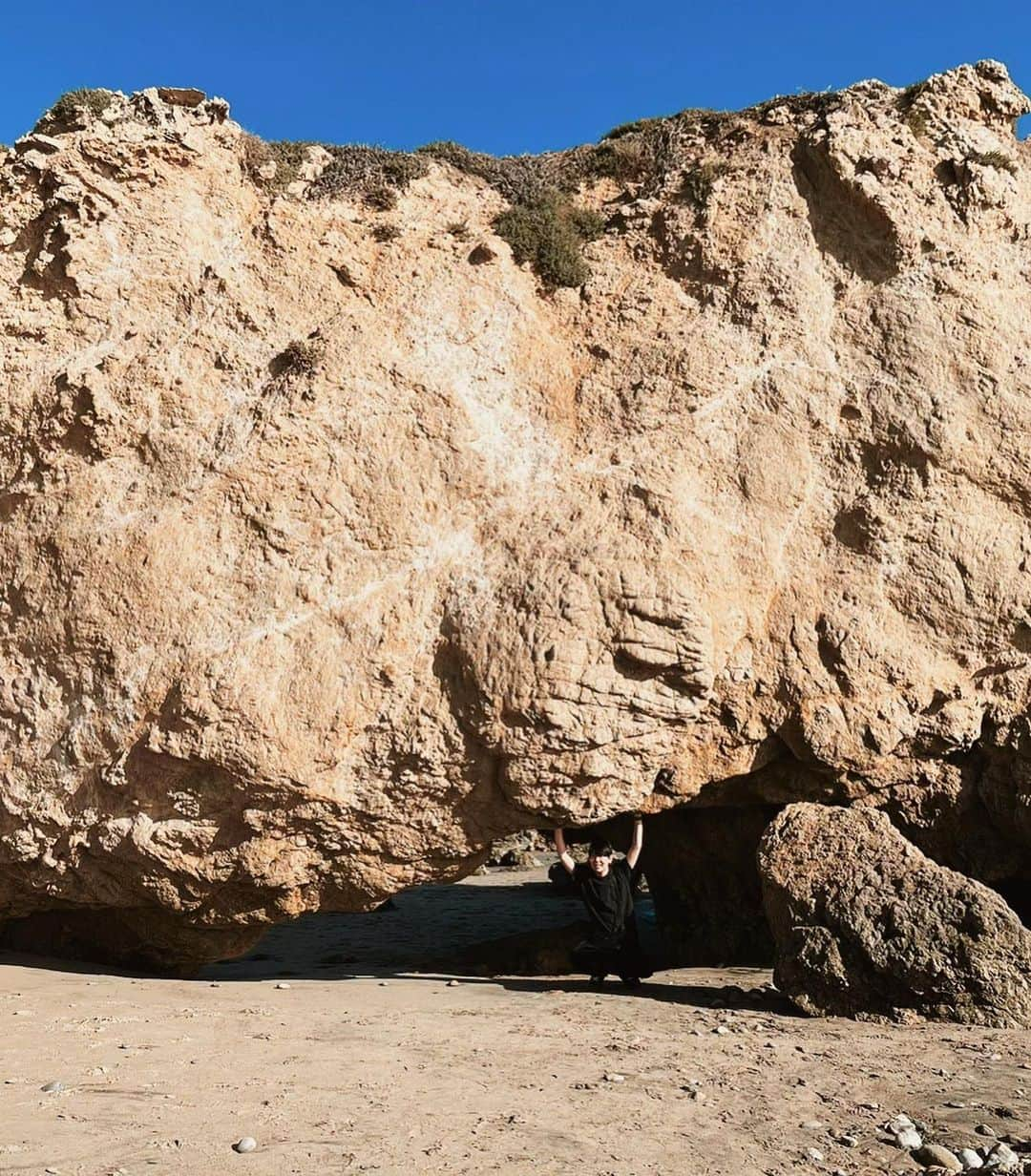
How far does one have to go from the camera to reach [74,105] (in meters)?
7.97

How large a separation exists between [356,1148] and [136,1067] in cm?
160

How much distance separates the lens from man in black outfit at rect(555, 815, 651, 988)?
7.97 meters

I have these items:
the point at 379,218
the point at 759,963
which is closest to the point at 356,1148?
the point at 759,963

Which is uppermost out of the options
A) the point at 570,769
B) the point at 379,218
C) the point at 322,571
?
the point at 379,218

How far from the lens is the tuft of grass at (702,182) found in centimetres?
825

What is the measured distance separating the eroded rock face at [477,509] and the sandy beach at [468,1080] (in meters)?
1.04

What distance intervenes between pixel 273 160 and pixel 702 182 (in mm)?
3409

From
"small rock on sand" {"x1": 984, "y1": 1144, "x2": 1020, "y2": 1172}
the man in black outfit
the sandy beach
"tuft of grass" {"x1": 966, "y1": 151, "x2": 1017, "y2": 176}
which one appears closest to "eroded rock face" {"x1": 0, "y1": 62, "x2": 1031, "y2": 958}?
"tuft of grass" {"x1": 966, "y1": 151, "x2": 1017, "y2": 176}

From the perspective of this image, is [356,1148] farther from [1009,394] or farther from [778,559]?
[1009,394]

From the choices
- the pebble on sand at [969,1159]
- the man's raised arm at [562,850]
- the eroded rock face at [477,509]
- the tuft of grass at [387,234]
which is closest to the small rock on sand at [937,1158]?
the pebble on sand at [969,1159]

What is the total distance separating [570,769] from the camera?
7090 mm

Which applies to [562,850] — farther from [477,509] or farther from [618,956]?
[477,509]

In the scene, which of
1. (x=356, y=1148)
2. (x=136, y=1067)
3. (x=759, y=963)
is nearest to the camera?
(x=356, y=1148)

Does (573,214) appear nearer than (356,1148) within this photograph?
No
